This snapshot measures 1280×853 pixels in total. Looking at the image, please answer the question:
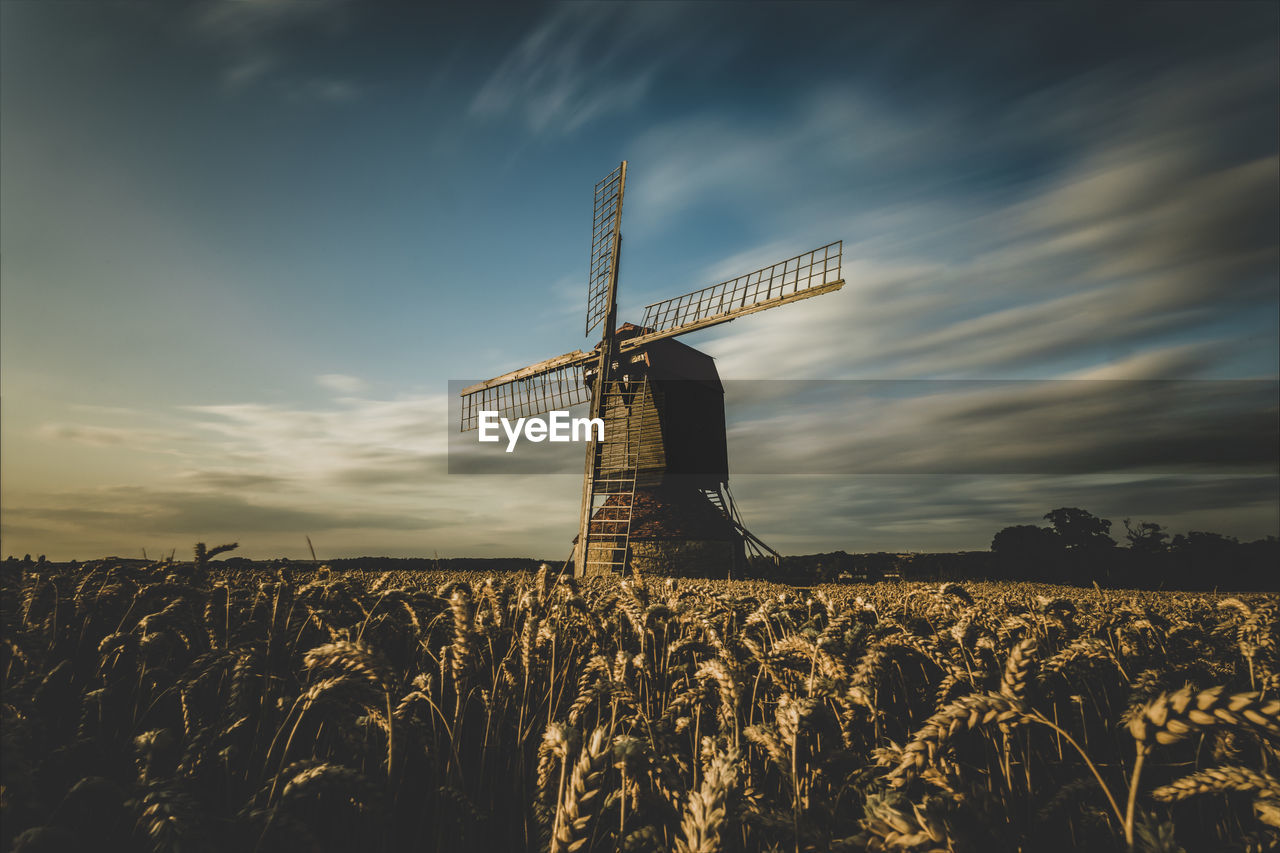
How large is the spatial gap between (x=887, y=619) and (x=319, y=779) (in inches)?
138

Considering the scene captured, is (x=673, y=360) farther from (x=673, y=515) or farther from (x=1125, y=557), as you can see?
(x=1125, y=557)

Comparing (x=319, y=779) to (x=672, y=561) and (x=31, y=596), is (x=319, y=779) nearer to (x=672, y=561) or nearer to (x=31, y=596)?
(x=31, y=596)

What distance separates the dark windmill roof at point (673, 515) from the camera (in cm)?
2192

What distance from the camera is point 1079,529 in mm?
20141

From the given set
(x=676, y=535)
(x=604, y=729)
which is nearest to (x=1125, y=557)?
(x=676, y=535)

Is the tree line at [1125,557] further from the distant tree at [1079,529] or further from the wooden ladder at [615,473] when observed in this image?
the wooden ladder at [615,473]

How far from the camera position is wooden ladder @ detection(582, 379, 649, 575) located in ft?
71.9

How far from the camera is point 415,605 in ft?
12.5

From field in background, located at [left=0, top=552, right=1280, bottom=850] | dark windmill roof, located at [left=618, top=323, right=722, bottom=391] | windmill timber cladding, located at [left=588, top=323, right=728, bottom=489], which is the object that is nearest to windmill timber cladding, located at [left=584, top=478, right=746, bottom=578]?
windmill timber cladding, located at [left=588, top=323, right=728, bottom=489]

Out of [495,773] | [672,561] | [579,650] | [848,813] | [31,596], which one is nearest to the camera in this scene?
[848,813]

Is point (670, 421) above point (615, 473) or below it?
above

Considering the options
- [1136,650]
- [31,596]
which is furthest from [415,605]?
[1136,650]

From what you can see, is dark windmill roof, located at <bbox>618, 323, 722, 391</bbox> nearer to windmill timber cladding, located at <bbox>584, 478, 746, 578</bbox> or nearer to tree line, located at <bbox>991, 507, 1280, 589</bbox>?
windmill timber cladding, located at <bbox>584, 478, 746, 578</bbox>

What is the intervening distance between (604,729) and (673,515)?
2084 centimetres
